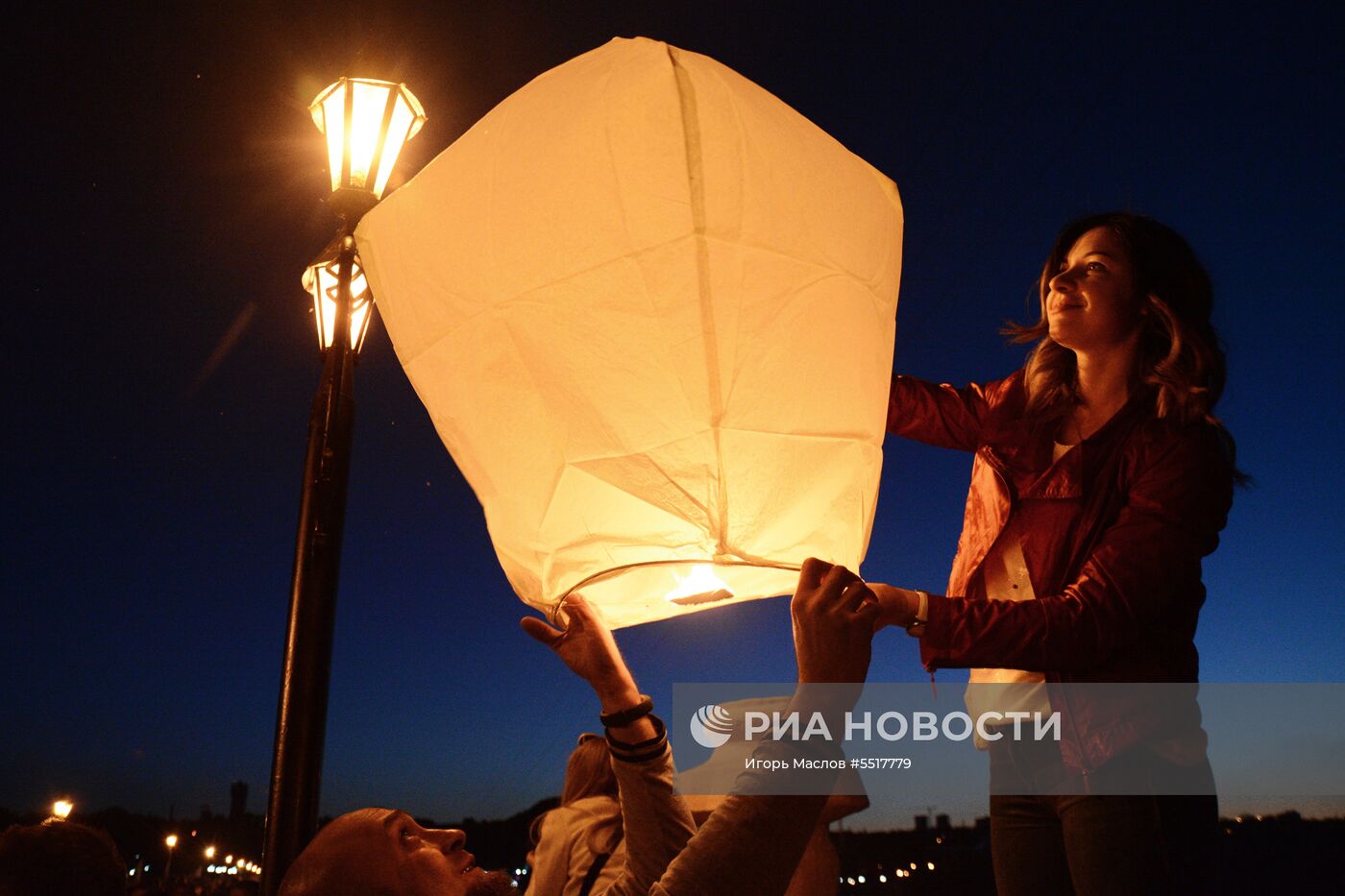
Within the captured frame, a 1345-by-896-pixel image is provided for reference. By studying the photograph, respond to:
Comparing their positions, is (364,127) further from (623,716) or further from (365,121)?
(623,716)

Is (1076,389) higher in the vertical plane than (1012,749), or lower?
higher

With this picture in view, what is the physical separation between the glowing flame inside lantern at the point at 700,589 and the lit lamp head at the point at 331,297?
8.73ft

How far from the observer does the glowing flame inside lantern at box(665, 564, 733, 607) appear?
1550mm

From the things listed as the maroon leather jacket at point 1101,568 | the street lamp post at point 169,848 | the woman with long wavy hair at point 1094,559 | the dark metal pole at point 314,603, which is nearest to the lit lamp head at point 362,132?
the dark metal pole at point 314,603

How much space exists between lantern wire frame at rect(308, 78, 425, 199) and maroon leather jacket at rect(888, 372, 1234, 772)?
8.88 ft

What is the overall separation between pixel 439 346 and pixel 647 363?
1.38 ft

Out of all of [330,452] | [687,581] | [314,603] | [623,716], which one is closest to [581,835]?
[314,603]

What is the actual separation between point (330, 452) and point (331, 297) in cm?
79

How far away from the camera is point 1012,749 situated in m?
1.92

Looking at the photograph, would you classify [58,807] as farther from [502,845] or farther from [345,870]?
[502,845]

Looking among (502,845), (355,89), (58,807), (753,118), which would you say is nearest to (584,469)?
(753,118)

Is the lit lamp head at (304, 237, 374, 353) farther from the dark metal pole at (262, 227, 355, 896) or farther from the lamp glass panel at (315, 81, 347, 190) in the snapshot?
the lamp glass panel at (315, 81, 347, 190)

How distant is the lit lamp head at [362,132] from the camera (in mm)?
3590

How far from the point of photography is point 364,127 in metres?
3.67
